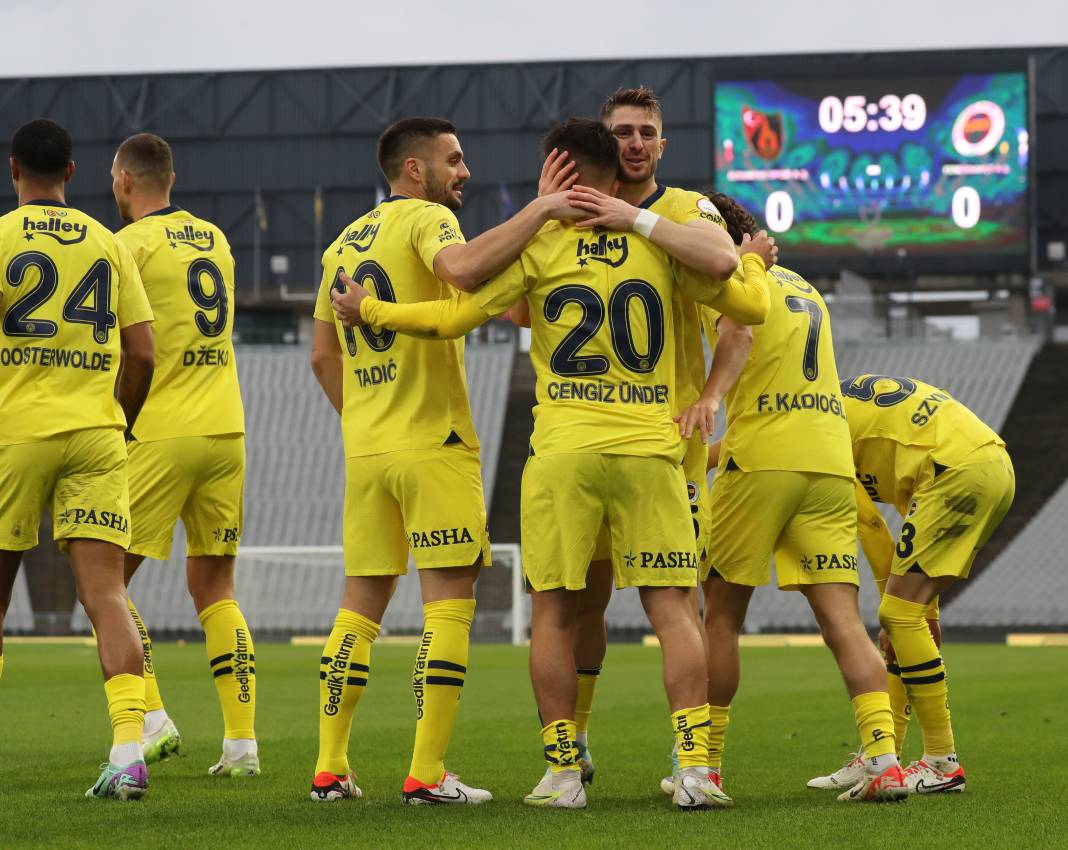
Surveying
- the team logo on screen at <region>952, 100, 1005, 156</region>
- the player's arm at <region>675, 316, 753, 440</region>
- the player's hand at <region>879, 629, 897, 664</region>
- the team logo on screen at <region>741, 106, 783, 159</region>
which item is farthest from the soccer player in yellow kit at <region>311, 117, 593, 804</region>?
the team logo on screen at <region>952, 100, 1005, 156</region>

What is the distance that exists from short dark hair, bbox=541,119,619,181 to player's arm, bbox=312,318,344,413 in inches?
48.9

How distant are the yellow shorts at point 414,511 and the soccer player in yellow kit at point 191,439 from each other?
1.07 meters

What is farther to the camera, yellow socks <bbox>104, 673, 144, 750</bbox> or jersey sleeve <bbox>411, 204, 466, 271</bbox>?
jersey sleeve <bbox>411, 204, 466, 271</bbox>

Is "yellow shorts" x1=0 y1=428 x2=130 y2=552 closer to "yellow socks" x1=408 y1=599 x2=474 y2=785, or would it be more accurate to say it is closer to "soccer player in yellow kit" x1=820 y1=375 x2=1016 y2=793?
"yellow socks" x1=408 y1=599 x2=474 y2=785

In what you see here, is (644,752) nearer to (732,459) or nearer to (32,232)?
(732,459)

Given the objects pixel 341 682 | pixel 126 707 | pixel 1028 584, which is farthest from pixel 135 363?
pixel 1028 584

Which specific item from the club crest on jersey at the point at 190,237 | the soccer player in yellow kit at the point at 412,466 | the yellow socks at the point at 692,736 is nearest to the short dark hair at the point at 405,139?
the soccer player in yellow kit at the point at 412,466

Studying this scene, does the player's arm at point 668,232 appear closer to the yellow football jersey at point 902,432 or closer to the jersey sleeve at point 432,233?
the jersey sleeve at point 432,233

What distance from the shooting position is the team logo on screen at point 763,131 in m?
35.4

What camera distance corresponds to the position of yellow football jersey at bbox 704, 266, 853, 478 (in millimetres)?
6246

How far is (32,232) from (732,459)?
2853mm

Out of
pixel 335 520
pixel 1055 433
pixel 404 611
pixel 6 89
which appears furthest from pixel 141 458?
pixel 6 89

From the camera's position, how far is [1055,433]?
34.3 meters

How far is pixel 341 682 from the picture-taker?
6066 millimetres
